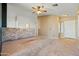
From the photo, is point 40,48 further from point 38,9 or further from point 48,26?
point 38,9

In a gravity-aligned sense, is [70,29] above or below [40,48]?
above

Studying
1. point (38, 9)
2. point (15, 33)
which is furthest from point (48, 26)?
point (15, 33)

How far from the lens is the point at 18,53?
6.24 feet

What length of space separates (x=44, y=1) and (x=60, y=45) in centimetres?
70

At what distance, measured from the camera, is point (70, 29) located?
203 centimetres

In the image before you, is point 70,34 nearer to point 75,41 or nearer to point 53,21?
point 75,41

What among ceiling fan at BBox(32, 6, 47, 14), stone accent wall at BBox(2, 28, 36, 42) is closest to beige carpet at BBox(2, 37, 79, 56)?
stone accent wall at BBox(2, 28, 36, 42)

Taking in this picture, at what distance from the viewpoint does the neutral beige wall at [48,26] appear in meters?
2.04

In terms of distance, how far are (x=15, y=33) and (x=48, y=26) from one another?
0.53 metres

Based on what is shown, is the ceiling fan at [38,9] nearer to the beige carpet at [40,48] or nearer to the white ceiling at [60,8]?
the white ceiling at [60,8]

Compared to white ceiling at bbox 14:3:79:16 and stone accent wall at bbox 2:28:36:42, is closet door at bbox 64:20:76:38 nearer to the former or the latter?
white ceiling at bbox 14:3:79:16

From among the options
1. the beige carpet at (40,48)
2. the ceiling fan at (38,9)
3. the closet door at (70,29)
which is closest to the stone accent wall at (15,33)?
the beige carpet at (40,48)

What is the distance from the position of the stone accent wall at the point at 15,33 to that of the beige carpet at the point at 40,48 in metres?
0.07

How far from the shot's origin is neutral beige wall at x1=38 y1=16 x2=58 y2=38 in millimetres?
2041
